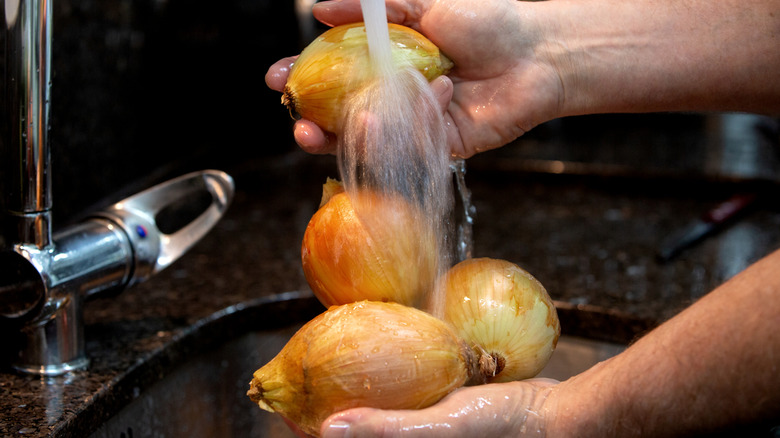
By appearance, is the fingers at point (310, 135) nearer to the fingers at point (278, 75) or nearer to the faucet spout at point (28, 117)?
the fingers at point (278, 75)

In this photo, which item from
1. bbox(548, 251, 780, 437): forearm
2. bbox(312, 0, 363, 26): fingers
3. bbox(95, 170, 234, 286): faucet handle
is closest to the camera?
bbox(548, 251, 780, 437): forearm

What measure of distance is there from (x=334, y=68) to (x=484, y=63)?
23 cm

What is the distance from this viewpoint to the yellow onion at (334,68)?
675 mm

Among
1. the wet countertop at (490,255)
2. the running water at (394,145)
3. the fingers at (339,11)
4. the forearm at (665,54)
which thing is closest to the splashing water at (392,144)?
the running water at (394,145)

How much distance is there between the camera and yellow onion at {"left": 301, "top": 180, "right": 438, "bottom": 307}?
0.65 meters

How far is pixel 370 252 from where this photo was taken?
646 millimetres

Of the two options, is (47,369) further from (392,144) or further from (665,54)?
(665,54)

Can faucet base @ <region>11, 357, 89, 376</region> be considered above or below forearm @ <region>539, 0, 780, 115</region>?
below

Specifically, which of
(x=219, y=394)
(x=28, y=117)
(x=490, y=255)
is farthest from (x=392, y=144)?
(x=490, y=255)

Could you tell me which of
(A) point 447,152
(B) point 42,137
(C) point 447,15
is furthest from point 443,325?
(B) point 42,137

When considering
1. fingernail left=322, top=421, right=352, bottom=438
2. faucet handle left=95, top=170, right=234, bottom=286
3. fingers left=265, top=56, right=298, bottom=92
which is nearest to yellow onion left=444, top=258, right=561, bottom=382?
fingernail left=322, top=421, right=352, bottom=438

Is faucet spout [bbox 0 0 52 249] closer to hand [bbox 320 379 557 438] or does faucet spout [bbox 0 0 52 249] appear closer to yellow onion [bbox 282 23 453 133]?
yellow onion [bbox 282 23 453 133]

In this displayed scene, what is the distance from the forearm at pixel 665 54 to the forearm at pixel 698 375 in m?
0.35

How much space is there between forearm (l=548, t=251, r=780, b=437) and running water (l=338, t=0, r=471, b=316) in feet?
0.50
